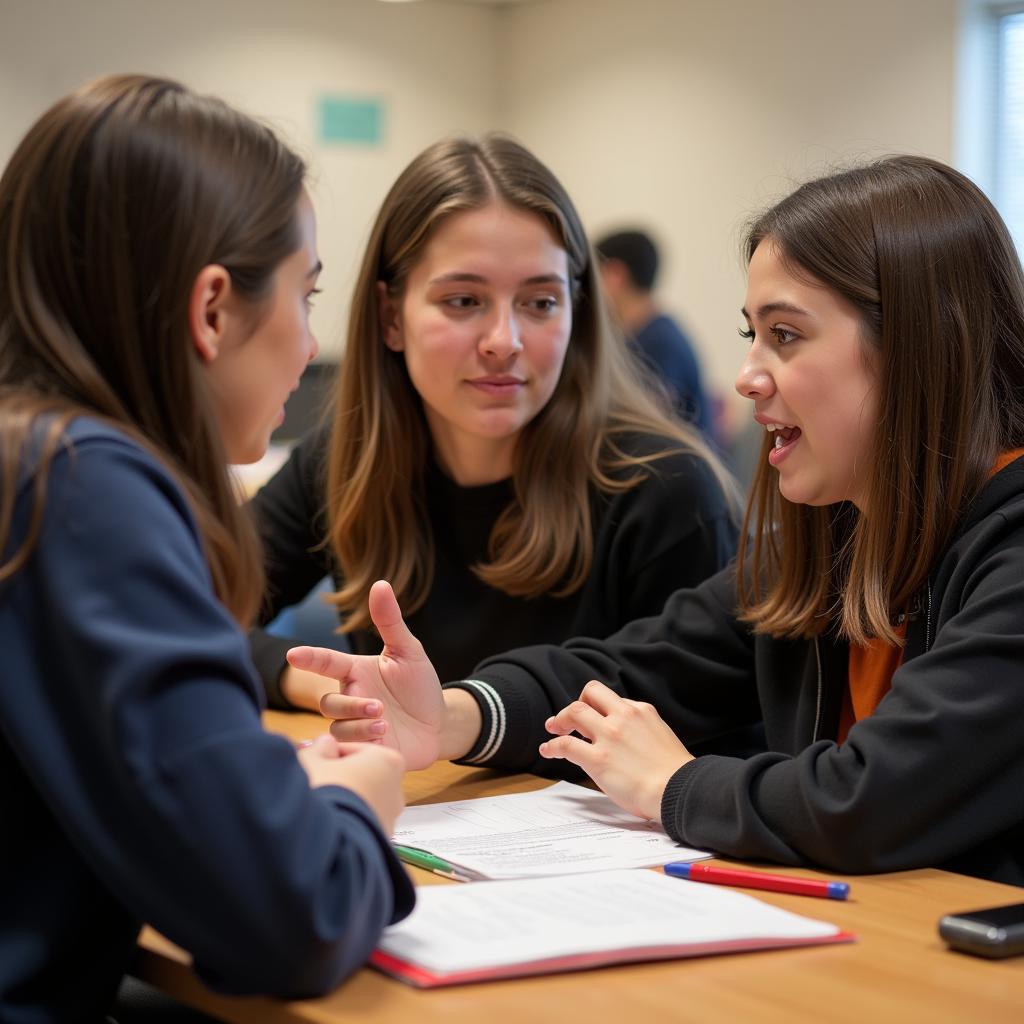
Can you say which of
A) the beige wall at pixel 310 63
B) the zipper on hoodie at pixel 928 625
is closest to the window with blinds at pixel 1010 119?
the beige wall at pixel 310 63

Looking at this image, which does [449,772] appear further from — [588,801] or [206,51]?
[206,51]

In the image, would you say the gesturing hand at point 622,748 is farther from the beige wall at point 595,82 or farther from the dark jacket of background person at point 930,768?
the beige wall at point 595,82

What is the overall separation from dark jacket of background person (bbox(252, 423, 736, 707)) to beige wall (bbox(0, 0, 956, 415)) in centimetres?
332

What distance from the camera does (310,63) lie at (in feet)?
21.3

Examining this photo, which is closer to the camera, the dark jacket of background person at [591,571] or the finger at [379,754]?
the finger at [379,754]

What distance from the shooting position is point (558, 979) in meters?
0.96

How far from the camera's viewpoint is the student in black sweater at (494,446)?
6.75 ft

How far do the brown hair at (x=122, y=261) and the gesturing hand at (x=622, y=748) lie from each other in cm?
51

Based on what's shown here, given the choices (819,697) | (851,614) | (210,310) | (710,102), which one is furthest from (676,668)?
(710,102)

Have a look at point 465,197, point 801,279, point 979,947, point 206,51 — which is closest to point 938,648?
point 979,947

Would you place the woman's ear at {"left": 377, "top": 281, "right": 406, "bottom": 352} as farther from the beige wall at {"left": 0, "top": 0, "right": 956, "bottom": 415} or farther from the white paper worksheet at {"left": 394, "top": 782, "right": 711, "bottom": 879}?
the beige wall at {"left": 0, "top": 0, "right": 956, "bottom": 415}

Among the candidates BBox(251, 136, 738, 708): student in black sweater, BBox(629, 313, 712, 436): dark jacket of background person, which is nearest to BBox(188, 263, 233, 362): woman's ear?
BBox(251, 136, 738, 708): student in black sweater

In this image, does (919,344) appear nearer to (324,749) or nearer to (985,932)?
(985,932)

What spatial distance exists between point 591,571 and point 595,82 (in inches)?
200
